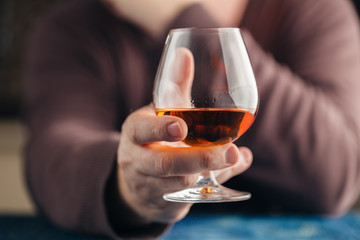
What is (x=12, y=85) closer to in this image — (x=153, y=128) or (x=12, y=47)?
(x=12, y=47)

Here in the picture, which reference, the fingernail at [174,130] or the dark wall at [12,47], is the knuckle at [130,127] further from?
the dark wall at [12,47]

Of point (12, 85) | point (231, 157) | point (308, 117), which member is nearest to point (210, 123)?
point (231, 157)

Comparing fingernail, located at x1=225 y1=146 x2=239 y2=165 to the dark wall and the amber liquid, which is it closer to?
the amber liquid

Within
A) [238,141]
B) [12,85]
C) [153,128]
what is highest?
[153,128]

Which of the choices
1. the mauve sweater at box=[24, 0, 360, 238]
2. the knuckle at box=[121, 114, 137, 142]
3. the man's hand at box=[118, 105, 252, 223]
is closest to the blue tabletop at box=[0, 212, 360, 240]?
the mauve sweater at box=[24, 0, 360, 238]

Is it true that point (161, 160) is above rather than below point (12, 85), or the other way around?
above

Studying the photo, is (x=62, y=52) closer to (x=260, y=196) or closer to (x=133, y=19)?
(x=133, y=19)

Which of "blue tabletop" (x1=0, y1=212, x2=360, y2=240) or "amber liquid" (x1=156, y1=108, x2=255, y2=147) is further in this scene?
"blue tabletop" (x1=0, y1=212, x2=360, y2=240)

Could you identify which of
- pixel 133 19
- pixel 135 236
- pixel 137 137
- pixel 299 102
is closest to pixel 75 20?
pixel 133 19
